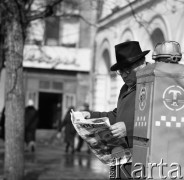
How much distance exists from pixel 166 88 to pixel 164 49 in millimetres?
473

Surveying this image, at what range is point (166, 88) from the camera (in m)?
3.65

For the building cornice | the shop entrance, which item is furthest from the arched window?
the shop entrance

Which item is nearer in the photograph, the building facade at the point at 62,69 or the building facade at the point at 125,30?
the building facade at the point at 125,30

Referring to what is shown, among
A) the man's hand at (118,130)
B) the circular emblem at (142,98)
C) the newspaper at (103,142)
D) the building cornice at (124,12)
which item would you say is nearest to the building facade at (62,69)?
the building cornice at (124,12)

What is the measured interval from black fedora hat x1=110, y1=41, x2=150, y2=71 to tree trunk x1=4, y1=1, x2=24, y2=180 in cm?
526

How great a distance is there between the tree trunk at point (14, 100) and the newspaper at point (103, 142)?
17.4 feet

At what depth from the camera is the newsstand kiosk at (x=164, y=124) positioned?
3.62m

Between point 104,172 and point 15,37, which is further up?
point 15,37

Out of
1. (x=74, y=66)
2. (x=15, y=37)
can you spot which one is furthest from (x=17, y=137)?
(x=74, y=66)

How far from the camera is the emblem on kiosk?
3.64 m

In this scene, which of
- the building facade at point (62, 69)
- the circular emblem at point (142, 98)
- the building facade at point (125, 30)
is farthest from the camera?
the building facade at point (62, 69)

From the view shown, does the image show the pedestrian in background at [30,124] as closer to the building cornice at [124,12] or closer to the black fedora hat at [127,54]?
the building cornice at [124,12]

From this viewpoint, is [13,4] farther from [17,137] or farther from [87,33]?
[87,33]

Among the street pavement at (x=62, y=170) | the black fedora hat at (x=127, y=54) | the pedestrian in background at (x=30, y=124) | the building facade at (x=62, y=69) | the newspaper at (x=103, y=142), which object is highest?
the building facade at (x=62, y=69)
